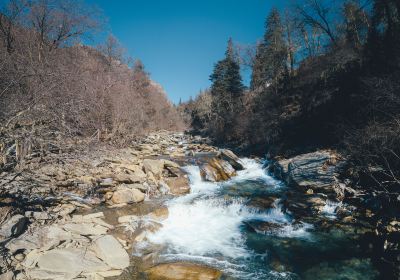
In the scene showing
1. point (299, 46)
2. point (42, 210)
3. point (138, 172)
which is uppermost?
point (299, 46)

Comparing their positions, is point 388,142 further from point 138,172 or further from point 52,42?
point 52,42

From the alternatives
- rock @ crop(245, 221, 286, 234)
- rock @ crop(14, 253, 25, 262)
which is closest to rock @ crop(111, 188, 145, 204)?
rock @ crop(14, 253, 25, 262)

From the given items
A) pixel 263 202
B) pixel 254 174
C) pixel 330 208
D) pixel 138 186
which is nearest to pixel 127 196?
pixel 138 186

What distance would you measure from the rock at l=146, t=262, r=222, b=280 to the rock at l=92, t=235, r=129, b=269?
0.84 m

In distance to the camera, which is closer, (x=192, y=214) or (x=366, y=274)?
(x=366, y=274)

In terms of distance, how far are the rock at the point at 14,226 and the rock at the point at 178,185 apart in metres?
7.25

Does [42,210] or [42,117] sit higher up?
[42,117]

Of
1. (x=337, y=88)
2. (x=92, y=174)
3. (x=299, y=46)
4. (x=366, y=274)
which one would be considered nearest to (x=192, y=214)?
(x=92, y=174)

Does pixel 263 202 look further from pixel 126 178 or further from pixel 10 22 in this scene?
pixel 10 22

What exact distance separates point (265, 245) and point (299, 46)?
31.2 m

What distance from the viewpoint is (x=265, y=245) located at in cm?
871

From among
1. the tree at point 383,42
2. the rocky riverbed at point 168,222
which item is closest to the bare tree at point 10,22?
the rocky riverbed at point 168,222

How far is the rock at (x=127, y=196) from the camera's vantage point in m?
10.9

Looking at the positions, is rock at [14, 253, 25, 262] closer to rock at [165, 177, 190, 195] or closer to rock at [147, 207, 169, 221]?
rock at [147, 207, 169, 221]
